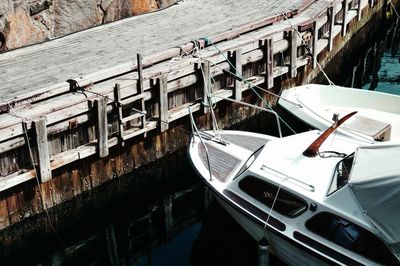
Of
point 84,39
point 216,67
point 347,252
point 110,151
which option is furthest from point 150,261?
point 84,39

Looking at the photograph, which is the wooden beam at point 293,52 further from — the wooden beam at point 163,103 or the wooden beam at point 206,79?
the wooden beam at point 163,103

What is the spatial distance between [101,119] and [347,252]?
6.71 m

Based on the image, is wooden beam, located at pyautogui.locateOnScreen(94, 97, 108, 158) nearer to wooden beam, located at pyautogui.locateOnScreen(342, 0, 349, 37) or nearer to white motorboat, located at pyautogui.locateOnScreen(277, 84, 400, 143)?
white motorboat, located at pyautogui.locateOnScreen(277, 84, 400, 143)

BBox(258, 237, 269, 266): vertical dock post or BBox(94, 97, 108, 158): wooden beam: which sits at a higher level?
BBox(94, 97, 108, 158): wooden beam

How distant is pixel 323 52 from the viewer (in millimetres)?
22219

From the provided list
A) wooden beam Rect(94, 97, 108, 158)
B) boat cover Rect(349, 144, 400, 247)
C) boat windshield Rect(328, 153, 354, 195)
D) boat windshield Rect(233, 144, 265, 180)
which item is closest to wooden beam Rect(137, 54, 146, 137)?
wooden beam Rect(94, 97, 108, 158)

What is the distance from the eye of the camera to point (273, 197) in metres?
11.2

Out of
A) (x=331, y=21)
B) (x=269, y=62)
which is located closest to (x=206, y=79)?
(x=269, y=62)

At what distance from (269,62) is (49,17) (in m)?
7.05

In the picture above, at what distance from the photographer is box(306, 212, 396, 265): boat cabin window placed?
961cm

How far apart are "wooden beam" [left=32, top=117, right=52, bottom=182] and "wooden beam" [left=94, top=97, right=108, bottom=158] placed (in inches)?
56.3

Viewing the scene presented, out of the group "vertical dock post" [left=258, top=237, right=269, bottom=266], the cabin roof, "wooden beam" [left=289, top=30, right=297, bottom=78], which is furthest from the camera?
"wooden beam" [left=289, top=30, right=297, bottom=78]

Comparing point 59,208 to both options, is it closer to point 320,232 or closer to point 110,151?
point 110,151

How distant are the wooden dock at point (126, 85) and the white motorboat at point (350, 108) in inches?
64.7
